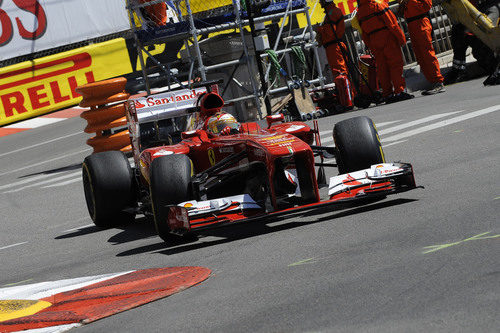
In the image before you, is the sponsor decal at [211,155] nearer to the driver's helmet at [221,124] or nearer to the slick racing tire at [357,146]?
the driver's helmet at [221,124]

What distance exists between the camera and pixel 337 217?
7.89 meters

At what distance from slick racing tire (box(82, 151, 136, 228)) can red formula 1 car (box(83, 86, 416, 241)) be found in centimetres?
1

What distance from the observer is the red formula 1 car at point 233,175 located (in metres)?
7.82

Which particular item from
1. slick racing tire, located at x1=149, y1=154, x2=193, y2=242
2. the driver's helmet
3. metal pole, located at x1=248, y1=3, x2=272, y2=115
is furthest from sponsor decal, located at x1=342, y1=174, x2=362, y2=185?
metal pole, located at x1=248, y1=3, x2=272, y2=115

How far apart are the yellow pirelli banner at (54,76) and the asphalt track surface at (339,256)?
409 inches

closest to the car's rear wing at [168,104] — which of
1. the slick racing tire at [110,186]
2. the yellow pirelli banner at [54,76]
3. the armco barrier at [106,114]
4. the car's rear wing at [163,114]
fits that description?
the car's rear wing at [163,114]

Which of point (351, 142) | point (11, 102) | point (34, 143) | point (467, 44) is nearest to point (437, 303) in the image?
point (351, 142)

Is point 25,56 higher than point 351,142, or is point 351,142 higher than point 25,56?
point 25,56

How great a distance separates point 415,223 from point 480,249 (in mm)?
1369

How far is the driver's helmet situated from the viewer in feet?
30.6

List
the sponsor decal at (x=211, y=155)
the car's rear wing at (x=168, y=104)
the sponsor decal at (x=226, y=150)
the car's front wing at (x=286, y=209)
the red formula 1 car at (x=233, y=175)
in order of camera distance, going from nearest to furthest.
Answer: the car's front wing at (x=286, y=209) → the red formula 1 car at (x=233, y=175) → the sponsor decal at (x=226, y=150) → the sponsor decal at (x=211, y=155) → the car's rear wing at (x=168, y=104)

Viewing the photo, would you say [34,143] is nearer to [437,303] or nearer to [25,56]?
[25,56]

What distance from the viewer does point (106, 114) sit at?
16344 millimetres

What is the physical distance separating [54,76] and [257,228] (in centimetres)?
1606
